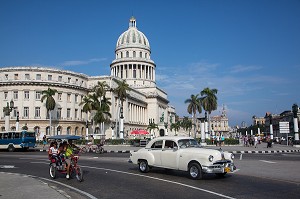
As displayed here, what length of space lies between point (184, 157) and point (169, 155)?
878 mm

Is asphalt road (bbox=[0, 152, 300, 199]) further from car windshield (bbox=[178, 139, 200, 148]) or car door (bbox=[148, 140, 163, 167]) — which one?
car windshield (bbox=[178, 139, 200, 148])

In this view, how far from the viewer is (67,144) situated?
494 inches

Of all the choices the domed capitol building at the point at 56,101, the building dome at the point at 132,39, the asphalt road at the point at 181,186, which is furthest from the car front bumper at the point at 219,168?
the building dome at the point at 132,39

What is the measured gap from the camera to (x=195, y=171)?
12.4 m

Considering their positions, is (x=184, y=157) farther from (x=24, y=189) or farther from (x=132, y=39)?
(x=132, y=39)

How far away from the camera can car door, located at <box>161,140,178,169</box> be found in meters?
13.2

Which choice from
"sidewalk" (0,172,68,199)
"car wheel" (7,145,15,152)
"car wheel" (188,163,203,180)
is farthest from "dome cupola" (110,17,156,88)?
"sidewalk" (0,172,68,199)

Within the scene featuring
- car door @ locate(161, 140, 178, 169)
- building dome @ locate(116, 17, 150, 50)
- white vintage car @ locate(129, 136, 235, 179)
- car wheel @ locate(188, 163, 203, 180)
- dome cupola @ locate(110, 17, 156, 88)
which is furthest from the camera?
building dome @ locate(116, 17, 150, 50)

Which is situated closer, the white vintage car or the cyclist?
the white vintage car

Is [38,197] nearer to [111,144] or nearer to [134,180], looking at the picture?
[134,180]

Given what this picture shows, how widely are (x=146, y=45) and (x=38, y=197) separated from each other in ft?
394

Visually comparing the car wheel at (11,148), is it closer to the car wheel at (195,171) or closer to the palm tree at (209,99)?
the car wheel at (195,171)

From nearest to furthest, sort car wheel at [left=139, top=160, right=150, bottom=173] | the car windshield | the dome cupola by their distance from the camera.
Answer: the car windshield → car wheel at [left=139, top=160, right=150, bottom=173] → the dome cupola

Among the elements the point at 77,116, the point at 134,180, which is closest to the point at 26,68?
the point at 77,116
